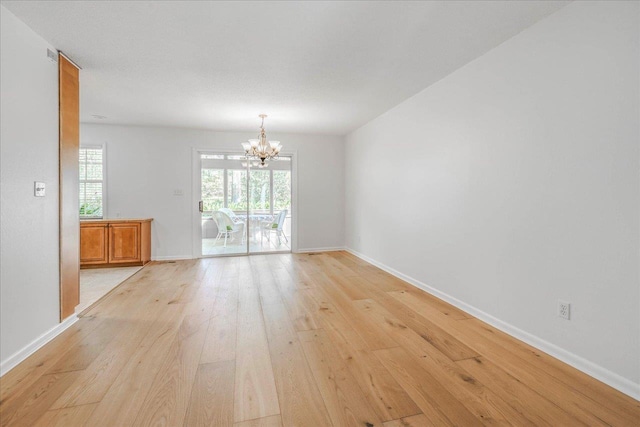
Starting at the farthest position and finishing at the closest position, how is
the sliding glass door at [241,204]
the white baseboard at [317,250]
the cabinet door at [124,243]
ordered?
1. the white baseboard at [317,250]
2. the sliding glass door at [241,204]
3. the cabinet door at [124,243]

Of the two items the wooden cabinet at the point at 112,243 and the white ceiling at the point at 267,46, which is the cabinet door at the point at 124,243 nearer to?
the wooden cabinet at the point at 112,243

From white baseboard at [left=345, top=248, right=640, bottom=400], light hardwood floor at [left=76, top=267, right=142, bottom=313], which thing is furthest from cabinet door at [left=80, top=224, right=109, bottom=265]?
white baseboard at [left=345, top=248, right=640, bottom=400]

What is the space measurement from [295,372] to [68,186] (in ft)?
8.61

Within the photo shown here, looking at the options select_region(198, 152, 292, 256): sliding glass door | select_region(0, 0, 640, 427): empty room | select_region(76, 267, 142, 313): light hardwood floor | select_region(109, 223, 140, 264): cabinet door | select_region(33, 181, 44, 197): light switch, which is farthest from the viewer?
select_region(198, 152, 292, 256): sliding glass door

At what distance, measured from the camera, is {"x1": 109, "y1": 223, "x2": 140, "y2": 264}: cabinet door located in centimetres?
482

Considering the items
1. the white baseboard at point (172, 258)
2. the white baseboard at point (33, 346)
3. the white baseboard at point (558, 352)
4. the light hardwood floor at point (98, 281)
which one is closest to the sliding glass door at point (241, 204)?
the white baseboard at point (172, 258)

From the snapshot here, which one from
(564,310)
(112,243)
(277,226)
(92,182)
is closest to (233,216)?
(277,226)

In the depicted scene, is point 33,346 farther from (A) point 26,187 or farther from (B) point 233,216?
(B) point 233,216

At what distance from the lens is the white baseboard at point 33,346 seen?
1922 millimetres

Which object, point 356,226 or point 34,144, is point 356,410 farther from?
point 356,226

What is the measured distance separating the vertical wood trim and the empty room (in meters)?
0.02

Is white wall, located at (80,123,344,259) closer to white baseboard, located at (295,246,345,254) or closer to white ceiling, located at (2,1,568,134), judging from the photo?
white baseboard, located at (295,246,345,254)

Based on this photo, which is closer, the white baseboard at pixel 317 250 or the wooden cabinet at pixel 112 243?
the wooden cabinet at pixel 112 243

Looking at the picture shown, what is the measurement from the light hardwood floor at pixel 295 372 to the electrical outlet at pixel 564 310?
1.06 ft
